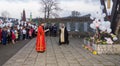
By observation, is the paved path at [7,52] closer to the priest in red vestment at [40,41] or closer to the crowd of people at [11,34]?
the priest in red vestment at [40,41]

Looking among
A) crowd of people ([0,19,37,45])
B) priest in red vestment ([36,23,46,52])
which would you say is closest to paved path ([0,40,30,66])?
priest in red vestment ([36,23,46,52])

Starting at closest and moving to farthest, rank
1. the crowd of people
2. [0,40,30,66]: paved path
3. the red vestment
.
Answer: [0,40,30,66]: paved path, the red vestment, the crowd of people

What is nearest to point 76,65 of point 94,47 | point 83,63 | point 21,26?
point 83,63

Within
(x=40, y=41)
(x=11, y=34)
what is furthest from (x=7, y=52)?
(x=11, y=34)

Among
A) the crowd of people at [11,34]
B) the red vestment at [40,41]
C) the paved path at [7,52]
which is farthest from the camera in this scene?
the crowd of people at [11,34]

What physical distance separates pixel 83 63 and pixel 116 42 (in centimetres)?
460

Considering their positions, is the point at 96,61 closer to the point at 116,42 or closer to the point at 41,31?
the point at 116,42

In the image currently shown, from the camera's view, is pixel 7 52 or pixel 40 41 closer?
pixel 7 52

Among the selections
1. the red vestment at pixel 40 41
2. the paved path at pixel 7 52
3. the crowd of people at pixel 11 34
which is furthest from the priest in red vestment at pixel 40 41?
the crowd of people at pixel 11 34

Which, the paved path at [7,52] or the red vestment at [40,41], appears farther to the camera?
the red vestment at [40,41]

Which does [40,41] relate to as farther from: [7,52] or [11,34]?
[11,34]

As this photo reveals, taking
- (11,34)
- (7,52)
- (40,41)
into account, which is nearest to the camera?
(7,52)

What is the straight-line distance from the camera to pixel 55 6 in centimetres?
5875

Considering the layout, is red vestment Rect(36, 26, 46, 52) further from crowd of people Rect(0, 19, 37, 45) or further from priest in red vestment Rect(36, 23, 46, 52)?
crowd of people Rect(0, 19, 37, 45)
